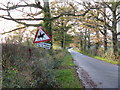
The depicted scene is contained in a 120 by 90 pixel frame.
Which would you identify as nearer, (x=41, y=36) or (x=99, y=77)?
(x=41, y=36)

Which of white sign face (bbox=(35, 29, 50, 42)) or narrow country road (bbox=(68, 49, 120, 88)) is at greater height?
white sign face (bbox=(35, 29, 50, 42))

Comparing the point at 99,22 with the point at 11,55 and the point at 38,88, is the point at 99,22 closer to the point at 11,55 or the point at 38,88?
the point at 11,55

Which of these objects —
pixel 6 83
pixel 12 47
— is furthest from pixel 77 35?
pixel 6 83

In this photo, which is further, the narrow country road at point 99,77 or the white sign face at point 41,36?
the narrow country road at point 99,77

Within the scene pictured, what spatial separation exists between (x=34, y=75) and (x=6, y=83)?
1.22m

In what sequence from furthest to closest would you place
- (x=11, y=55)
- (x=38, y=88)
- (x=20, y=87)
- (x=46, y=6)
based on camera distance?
(x=46, y=6)
(x=11, y=55)
(x=38, y=88)
(x=20, y=87)

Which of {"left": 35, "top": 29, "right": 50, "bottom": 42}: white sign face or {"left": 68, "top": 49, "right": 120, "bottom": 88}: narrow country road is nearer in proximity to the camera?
{"left": 35, "top": 29, "right": 50, "bottom": 42}: white sign face

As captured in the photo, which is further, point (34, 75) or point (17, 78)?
point (34, 75)

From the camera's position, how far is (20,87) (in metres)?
4.35

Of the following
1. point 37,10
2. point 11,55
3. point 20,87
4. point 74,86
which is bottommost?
point 74,86

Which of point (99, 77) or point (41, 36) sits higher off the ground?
point (41, 36)

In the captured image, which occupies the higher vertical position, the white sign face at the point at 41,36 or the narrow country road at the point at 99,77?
the white sign face at the point at 41,36

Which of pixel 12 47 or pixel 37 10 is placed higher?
pixel 37 10

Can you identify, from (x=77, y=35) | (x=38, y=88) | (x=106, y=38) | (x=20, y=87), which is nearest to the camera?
(x=20, y=87)
